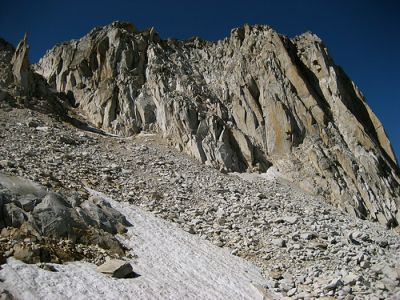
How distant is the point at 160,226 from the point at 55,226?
6.96m

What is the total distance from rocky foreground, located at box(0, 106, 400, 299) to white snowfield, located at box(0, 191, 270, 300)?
123 centimetres

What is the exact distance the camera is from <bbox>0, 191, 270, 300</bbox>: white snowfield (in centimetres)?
1231

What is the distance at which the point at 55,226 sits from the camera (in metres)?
16.2

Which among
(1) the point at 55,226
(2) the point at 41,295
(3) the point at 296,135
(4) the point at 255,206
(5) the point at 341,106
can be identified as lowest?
(2) the point at 41,295

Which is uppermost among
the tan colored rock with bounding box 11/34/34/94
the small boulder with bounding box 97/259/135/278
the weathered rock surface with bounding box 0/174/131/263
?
the tan colored rock with bounding box 11/34/34/94

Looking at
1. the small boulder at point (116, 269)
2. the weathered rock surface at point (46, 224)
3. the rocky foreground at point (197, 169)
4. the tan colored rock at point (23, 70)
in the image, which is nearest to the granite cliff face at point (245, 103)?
the rocky foreground at point (197, 169)

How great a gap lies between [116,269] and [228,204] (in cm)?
1280

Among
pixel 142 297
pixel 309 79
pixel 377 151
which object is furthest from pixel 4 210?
pixel 309 79

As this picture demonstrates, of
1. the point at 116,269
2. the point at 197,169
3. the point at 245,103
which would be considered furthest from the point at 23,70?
the point at 116,269

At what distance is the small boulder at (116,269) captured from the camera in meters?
14.5

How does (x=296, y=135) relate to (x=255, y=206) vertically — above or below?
above

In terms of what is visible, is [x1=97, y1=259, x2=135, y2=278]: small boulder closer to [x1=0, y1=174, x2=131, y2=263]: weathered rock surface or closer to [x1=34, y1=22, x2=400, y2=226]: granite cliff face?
[x1=0, y1=174, x2=131, y2=263]: weathered rock surface

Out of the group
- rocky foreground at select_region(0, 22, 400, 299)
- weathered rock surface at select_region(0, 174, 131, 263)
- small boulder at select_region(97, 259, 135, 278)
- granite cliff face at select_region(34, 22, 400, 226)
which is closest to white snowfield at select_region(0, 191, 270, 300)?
rocky foreground at select_region(0, 22, 400, 299)

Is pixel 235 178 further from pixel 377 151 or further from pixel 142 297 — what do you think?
pixel 142 297
